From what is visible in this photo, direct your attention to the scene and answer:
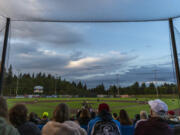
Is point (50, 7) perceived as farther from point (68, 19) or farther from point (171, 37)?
point (171, 37)

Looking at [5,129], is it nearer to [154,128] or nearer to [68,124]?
[68,124]

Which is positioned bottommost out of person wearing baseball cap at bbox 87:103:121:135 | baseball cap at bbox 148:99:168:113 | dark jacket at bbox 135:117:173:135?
person wearing baseball cap at bbox 87:103:121:135

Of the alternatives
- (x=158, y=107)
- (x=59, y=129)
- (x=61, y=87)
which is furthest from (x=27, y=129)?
(x=61, y=87)

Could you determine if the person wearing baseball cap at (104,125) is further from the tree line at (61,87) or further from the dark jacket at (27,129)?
the tree line at (61,87)

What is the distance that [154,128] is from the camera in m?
2.05

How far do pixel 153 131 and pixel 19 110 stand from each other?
81.9 inches

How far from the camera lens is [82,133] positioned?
9.32ft

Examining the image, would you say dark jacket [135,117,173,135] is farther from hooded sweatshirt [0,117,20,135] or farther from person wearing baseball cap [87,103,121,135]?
hooded sweatshirt [0,117,20,135]

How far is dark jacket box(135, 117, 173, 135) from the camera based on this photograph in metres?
2.04

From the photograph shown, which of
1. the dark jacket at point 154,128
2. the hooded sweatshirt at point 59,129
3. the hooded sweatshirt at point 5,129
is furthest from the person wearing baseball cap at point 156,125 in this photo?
the hooded sweatshirt at point 5,129

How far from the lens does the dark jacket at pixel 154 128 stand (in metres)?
2.04

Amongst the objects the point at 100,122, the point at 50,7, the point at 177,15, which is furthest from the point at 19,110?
the point at 177,15

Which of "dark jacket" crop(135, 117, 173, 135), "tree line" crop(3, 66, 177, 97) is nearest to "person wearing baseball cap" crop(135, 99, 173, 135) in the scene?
"dark jacket" crop(135, 117, 173, 135)

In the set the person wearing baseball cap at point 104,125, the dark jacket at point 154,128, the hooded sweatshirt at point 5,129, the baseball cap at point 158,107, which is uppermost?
the baseball cap at point 158,107
